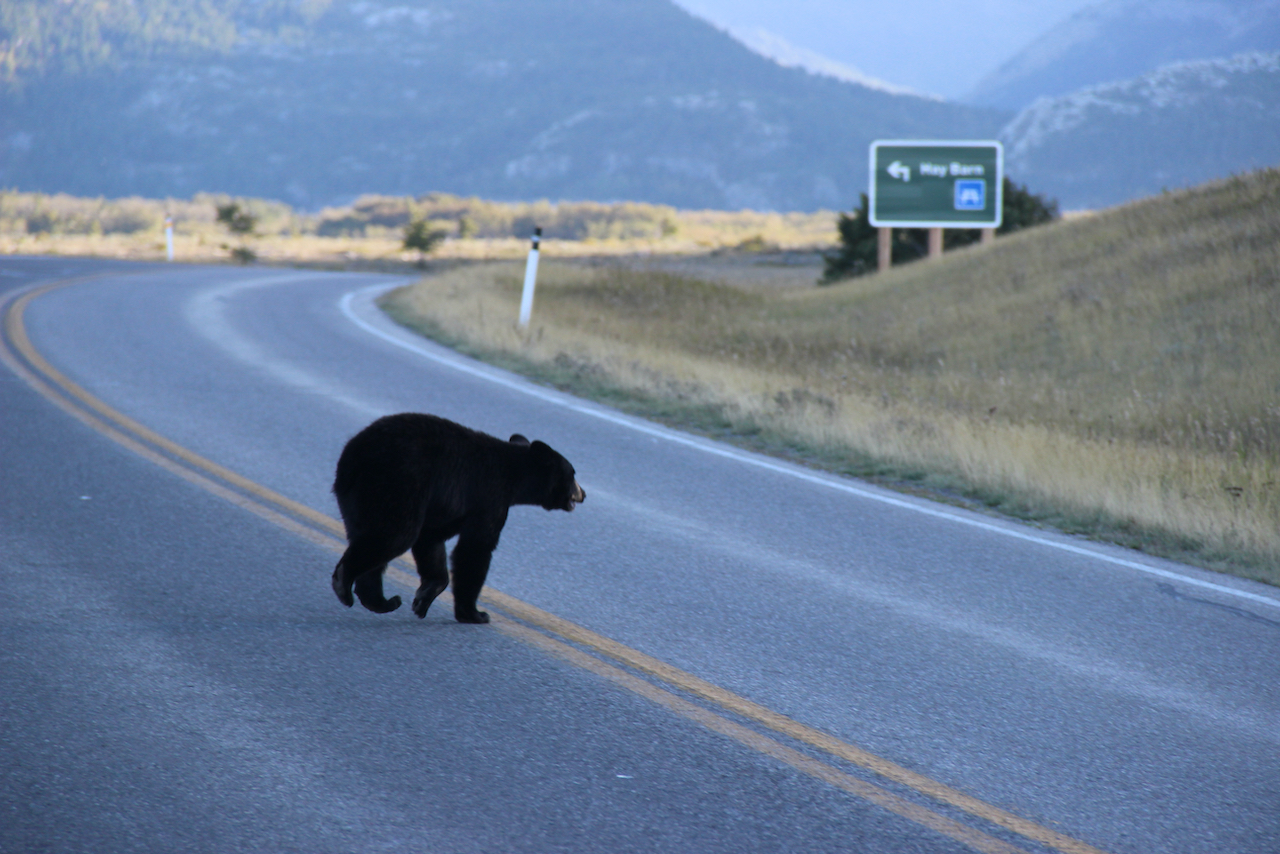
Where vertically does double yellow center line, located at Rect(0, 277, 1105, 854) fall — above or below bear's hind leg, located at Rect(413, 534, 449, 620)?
below

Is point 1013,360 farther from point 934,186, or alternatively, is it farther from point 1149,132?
point 1149,132

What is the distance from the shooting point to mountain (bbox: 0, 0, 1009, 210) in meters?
157

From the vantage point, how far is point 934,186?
29.4m

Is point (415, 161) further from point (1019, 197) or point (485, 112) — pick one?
point (1019, 197)

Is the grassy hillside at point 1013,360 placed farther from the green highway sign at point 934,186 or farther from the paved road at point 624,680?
the green highway sign at point 934,186

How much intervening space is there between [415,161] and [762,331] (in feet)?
500

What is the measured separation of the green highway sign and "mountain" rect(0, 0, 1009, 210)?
126700mm

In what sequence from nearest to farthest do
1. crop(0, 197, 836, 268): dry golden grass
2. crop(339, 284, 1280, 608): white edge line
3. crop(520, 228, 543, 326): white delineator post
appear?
crop(339, 284, 1280, 608): white edge line
crop(520, 228, 543, 326): white delineator post
crop(0, 197, 836, 268): dry golden grass

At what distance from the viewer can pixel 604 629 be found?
16.9 feet

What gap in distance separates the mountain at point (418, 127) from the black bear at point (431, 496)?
498 feet

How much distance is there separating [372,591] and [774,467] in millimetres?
4952

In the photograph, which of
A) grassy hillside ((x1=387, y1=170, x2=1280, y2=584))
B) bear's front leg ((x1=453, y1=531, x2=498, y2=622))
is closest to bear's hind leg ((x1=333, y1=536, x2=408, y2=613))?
bear's front leg ((x1=453, y1=531, x2=498, y2=622))

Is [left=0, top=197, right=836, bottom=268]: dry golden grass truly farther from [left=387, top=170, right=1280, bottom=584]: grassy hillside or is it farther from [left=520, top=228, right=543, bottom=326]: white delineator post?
[left=520, top=228, right=543, bottom=326]: white delineator post

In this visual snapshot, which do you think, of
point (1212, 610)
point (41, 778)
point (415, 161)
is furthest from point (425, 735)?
point (415, 161)
